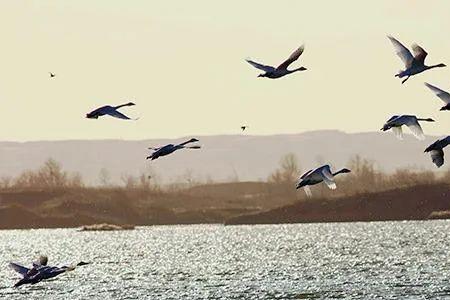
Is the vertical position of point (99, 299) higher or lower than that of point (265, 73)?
lower

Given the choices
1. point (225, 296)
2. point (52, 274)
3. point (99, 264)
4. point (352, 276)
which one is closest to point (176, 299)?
point (225, 296)

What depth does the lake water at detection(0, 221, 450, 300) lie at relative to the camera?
72.8m

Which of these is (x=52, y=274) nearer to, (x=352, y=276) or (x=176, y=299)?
(x=176, y=299)

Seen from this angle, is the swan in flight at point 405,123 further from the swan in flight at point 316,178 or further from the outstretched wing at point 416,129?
the swan in flight at point 316,178

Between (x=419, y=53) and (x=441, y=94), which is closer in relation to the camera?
(x=441, y=94)

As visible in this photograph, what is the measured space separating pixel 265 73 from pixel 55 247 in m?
137

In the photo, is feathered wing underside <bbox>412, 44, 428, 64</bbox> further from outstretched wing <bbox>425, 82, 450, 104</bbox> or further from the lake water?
the lake water

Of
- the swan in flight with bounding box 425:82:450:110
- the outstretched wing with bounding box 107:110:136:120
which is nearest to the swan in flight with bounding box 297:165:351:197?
the swan in flight with bounding box 425:82:450:110

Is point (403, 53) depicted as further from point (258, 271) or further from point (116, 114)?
point (258, 271)

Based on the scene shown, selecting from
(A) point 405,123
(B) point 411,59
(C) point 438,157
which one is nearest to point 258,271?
(A) point 405,123

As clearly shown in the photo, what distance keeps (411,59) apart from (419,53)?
239 millimetres

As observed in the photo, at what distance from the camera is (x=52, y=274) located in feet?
119

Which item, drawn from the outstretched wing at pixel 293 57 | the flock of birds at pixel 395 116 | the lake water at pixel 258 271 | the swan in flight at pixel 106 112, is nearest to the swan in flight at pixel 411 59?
the flock of birds at pixel 395 116

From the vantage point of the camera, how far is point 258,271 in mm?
93875
